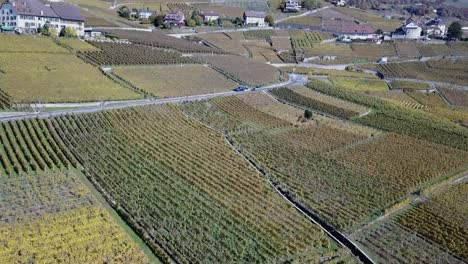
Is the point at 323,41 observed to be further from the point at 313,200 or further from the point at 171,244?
the point at 171,244

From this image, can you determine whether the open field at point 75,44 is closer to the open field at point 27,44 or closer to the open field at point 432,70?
the open field at point 27,44

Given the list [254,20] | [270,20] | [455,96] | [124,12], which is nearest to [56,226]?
[455,96]

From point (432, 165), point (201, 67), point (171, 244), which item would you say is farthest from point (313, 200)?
point (201, 67)

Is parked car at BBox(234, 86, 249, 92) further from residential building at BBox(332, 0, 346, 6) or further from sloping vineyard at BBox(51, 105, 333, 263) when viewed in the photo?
residential building at BBox(332, 0, 346, 6)

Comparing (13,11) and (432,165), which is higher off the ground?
(13,11)

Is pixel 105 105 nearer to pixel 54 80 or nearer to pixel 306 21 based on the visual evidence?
pixel 54 80

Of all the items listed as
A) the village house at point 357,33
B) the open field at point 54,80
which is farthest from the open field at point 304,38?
the open field at point 54,80
